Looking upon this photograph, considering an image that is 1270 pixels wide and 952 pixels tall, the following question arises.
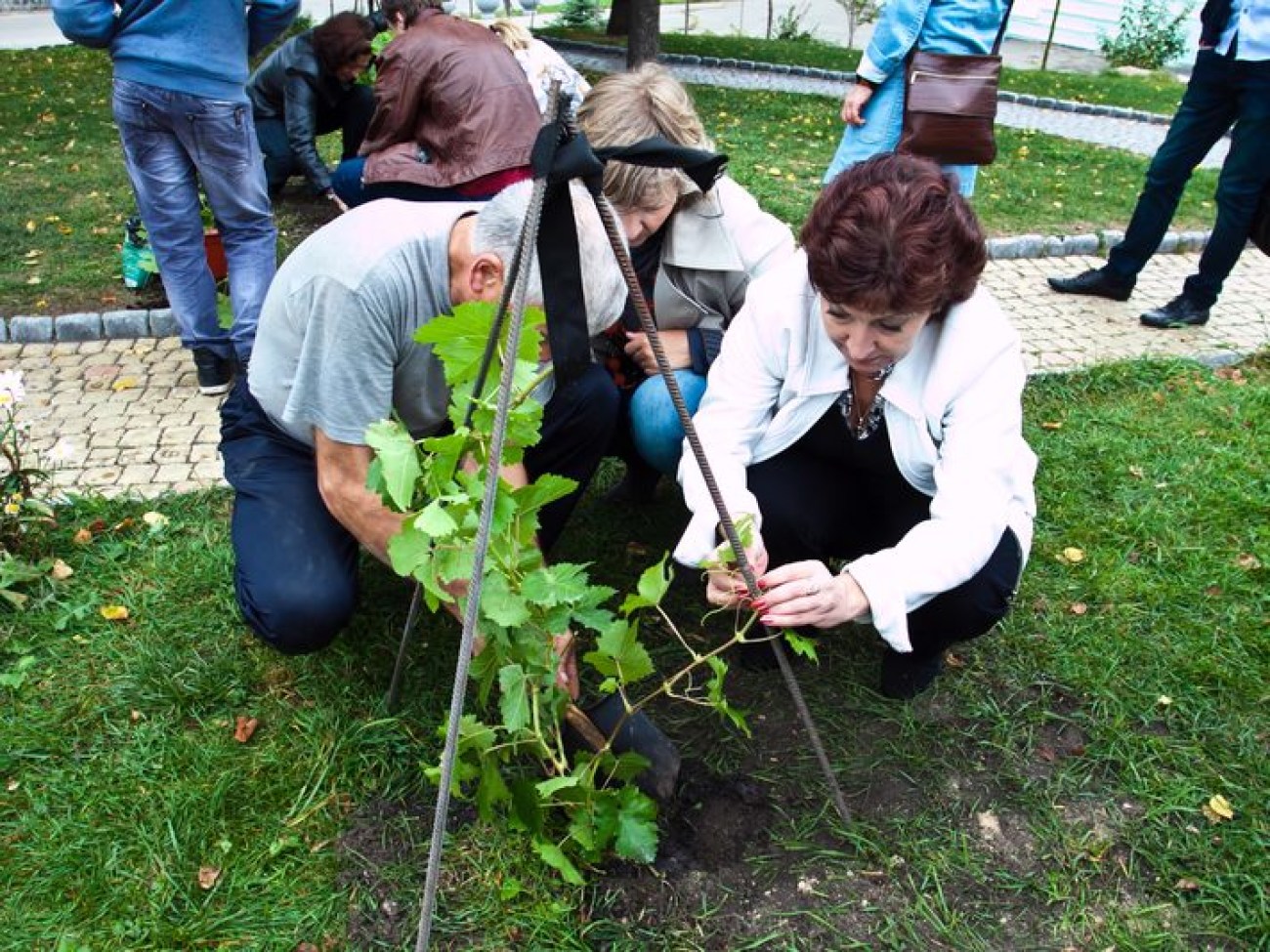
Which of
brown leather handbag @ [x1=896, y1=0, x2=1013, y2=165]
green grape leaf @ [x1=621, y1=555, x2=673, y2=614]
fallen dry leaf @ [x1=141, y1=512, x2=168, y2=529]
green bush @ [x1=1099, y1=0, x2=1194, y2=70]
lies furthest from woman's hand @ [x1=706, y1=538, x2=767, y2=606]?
green bush @ [x1=1099, y1=0, x2=1194, y2=70]

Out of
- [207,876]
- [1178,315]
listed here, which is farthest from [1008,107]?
[207,876]

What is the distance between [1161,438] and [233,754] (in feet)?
10.8

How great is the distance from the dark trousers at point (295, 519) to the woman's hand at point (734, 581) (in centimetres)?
61

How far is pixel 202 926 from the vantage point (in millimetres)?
1931

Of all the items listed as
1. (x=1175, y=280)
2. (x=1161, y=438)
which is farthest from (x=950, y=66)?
(x=1175, y=280)

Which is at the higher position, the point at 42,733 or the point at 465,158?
the point at 465,158

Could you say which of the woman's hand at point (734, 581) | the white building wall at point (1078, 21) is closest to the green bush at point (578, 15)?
the white building wall at point (1078, 21)

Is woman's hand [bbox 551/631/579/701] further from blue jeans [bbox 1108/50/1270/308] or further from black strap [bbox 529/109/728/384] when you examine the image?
blue jeans [bbox 1108/50/1270/308]

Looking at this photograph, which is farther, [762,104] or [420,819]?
[762,104]

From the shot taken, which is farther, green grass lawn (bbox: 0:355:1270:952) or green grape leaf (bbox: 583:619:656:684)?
green grass lawn (bbox: 0:355:1270:952)

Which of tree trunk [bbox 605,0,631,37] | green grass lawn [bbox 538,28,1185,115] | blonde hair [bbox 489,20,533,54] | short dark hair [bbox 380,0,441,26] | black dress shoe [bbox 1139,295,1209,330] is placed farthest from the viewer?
tree trunk [bbox 605,0,631,37]

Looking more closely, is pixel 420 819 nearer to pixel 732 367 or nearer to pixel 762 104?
pixel 732 367

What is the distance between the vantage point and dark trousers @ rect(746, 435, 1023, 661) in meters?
2.19

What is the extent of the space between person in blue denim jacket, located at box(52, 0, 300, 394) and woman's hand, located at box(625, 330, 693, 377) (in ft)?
6.24
